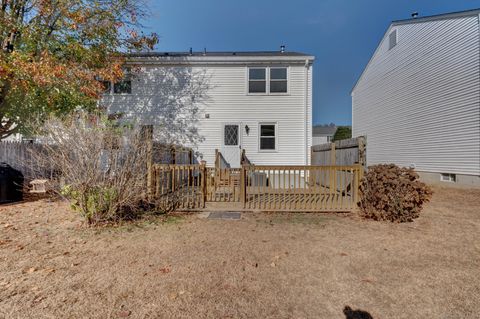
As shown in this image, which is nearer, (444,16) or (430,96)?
(444,16)

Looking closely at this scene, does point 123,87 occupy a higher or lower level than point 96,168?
higher

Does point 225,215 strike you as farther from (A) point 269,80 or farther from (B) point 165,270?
(A) point 269,80

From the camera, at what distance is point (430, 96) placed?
12.3 meters

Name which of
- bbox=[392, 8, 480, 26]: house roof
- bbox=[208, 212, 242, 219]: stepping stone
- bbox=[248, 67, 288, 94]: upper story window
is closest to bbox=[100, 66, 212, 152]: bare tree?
bbox=[248, 67, 288, 94]: upper story window

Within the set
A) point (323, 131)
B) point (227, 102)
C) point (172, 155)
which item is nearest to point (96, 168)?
point (172, 155)

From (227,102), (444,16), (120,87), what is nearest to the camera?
(444,16)

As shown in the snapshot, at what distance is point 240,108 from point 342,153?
17.9ft

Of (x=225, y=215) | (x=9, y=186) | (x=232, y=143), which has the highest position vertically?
(x=232, y=143)

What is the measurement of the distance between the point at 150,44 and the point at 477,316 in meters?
12.2

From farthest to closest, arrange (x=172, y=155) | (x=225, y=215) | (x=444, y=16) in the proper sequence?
(x=444, y=16) → (x=172, y=155) → (x=225, y=215)

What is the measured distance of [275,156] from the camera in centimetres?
1166

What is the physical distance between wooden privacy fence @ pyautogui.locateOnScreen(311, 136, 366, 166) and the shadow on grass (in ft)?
15.3

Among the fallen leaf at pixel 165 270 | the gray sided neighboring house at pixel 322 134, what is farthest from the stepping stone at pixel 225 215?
the gray sided neighboring house at pixel 322 134

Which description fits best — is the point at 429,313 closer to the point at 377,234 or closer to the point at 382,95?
the point at 377,234
